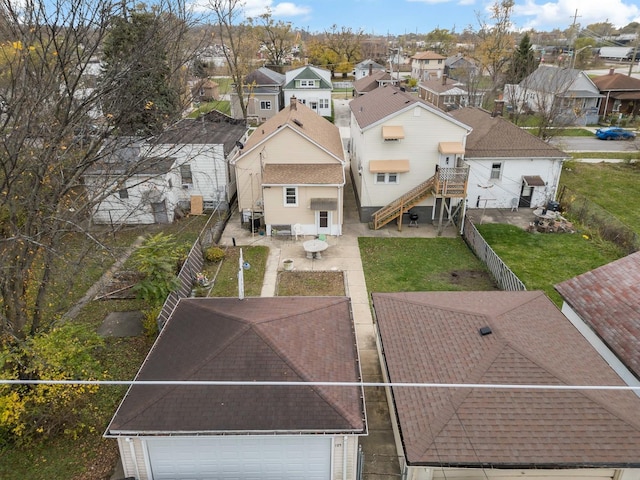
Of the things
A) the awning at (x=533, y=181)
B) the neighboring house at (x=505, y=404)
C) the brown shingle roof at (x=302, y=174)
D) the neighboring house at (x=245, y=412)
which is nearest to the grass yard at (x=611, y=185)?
the awning at (x=533, y=181)

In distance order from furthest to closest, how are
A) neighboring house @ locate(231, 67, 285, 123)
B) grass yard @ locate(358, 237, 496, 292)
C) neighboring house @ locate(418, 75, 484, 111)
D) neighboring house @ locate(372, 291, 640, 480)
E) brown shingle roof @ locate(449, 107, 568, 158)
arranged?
neighboring house @ locate(231, 67, 285, 123) → neighboring house @ locate(418, 75, 484, 111) → brown shingle roof @ locate(449, 107, 568, 158) → grass yard @ locate(358, 237, 496, 292) → neighboring house @ locate(372, 291, 640, 480)

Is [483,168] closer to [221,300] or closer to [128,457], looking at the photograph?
[221,300]

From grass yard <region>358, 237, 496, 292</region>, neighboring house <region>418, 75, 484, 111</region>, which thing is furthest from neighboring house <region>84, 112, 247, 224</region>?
neighboring house <region>418, 75, 484, 111</region>

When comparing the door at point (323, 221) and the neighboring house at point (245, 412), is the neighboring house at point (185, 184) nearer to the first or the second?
the door at point (323, 221)

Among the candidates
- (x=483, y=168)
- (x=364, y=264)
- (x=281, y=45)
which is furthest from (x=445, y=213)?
(x=281, y=45)

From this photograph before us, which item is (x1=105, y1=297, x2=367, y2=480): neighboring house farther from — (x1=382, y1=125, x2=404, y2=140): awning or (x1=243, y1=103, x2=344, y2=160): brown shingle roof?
(x1=382, y1=125, x2=404, y2=140): awning

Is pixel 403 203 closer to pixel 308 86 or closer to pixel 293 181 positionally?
pixel 293 181
